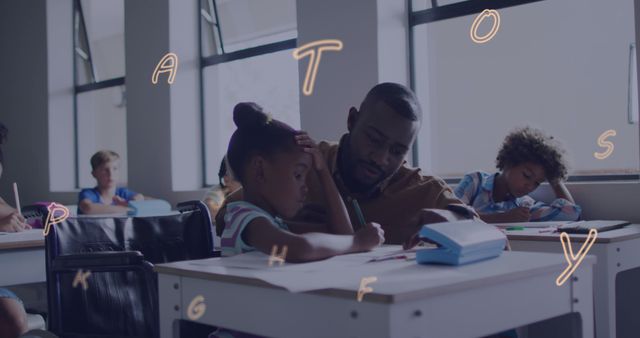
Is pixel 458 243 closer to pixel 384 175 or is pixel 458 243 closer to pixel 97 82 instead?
pixel 384 175

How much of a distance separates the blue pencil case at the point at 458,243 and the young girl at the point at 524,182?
157 centimetres

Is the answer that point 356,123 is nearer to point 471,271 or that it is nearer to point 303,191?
point 303,191

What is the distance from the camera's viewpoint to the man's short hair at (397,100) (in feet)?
5.65

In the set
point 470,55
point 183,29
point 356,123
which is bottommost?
point 356,123

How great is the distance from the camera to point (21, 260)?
2.50m

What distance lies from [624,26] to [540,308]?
7.15 ft

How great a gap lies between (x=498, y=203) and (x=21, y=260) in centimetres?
199

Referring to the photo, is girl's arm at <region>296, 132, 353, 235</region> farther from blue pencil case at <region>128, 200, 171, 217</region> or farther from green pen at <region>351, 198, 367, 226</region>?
blue pencil case at <region>128, 200, 171, 217</region>

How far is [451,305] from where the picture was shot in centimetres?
104

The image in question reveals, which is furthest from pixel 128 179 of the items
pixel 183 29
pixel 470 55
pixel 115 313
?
pixel 115 313

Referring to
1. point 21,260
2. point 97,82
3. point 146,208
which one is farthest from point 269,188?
point 97,82

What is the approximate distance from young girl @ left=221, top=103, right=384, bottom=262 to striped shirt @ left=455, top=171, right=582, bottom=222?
1.42m
